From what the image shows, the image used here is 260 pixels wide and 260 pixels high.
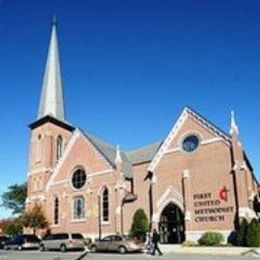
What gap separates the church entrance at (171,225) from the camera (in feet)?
134

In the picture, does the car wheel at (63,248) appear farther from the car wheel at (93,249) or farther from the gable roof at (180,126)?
the gable roof at (180,126)

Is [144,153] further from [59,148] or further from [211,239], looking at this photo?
[211,239]

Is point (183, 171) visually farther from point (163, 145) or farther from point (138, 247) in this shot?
point (138, 247)

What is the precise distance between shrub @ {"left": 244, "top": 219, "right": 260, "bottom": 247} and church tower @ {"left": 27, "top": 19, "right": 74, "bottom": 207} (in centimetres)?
2699

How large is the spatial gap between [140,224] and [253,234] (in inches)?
495

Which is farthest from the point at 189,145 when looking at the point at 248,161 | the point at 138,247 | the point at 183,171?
the point at 138,247

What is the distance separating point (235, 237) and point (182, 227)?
6.72 metres

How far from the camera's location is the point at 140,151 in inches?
2114

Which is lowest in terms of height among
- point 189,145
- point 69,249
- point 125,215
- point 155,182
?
point 69,249

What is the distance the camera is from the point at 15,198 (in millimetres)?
88812

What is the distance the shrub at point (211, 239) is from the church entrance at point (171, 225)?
15.0 ft

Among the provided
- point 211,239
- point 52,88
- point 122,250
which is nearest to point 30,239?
point 122,250

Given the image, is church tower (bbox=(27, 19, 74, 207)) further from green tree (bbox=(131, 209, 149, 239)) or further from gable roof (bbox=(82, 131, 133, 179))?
green tree (bbox=(131, 209, 149, 239))

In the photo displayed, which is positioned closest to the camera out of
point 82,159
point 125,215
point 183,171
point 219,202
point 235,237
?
point 235,237
